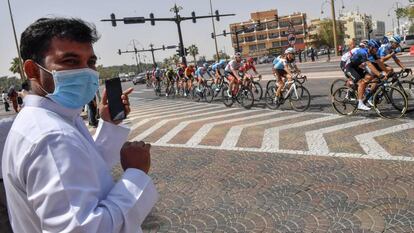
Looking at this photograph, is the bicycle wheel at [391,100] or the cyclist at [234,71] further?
the cyclist at [234,71]

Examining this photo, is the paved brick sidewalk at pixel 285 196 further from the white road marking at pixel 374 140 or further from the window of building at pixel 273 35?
the window of building at pixel 273 35

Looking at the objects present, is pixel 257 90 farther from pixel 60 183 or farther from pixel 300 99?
pixel 60 183

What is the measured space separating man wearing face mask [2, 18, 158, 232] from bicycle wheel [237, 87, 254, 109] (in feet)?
37.2

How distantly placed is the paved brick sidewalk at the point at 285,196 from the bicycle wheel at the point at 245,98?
6432 millimetres

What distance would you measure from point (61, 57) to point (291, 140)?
648 centimetres

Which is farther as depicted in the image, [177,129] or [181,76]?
[181,76]

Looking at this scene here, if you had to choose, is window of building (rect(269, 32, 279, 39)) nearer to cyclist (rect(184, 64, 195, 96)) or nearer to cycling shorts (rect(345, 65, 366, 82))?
cyclist (rect(184, 64, 195, 96))

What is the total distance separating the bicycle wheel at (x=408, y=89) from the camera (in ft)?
28.5

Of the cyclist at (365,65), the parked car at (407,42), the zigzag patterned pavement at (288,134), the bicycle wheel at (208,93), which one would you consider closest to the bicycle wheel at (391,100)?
the cyclist at (365,65)

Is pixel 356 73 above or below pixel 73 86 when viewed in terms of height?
below

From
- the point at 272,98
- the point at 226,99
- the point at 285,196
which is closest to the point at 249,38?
the point at 226,99

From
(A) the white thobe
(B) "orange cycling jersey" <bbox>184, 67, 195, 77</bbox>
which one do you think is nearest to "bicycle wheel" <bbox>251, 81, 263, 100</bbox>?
(B) "orange cycling jersey" <bbox>184, 67, 195, 77</bbox>

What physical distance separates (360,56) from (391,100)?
1.23m

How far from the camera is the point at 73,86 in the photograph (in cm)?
164
